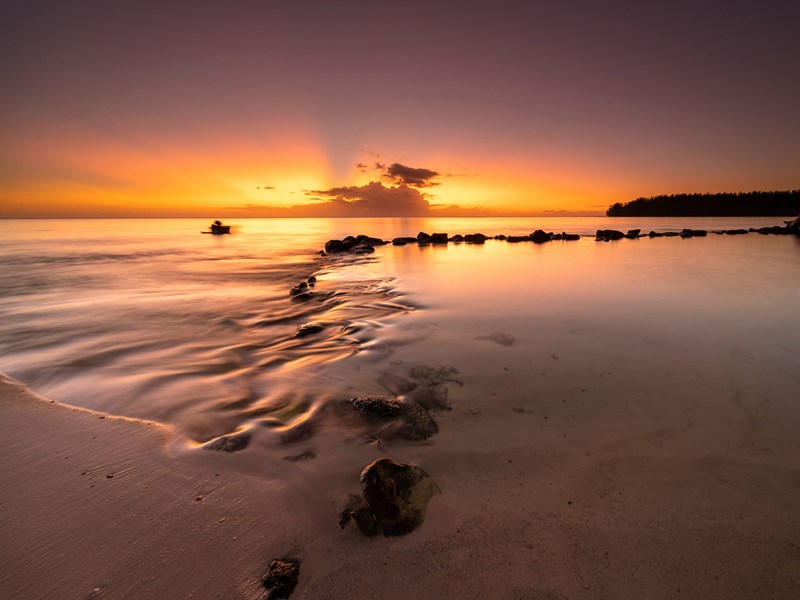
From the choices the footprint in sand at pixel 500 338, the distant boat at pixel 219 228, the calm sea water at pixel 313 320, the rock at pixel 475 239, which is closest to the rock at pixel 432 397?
the calm sea water at pixel 313 320

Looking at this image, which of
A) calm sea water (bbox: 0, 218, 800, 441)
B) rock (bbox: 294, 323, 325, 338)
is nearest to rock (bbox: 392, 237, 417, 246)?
calm sea water (bbox: 0, 218, 800, 441)

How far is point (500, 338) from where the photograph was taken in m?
7.63

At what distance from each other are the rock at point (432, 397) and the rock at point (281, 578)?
2.56 m

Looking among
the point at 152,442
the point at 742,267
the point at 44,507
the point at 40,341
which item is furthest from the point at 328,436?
the point at 742,267

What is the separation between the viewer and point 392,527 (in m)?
2.82

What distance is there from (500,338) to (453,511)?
5.03 m

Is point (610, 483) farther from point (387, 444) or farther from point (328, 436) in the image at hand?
point (328, 436)

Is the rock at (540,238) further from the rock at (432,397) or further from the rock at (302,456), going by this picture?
the rock at (302,456)

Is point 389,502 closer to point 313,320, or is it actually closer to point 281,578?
point 281,578

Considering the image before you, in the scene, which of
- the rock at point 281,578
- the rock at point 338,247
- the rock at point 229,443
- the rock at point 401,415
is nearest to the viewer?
the rock at point 281,578

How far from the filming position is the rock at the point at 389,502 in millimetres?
2840

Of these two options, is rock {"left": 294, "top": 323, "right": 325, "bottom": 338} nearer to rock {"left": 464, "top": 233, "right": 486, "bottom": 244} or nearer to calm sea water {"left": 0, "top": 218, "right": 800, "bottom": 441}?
calm sea water {"left": 0, "top": 218, "right": 800, "bottom": 441}

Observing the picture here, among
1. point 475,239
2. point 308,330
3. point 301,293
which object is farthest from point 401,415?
point 475,239

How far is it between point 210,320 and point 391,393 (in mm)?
7195
